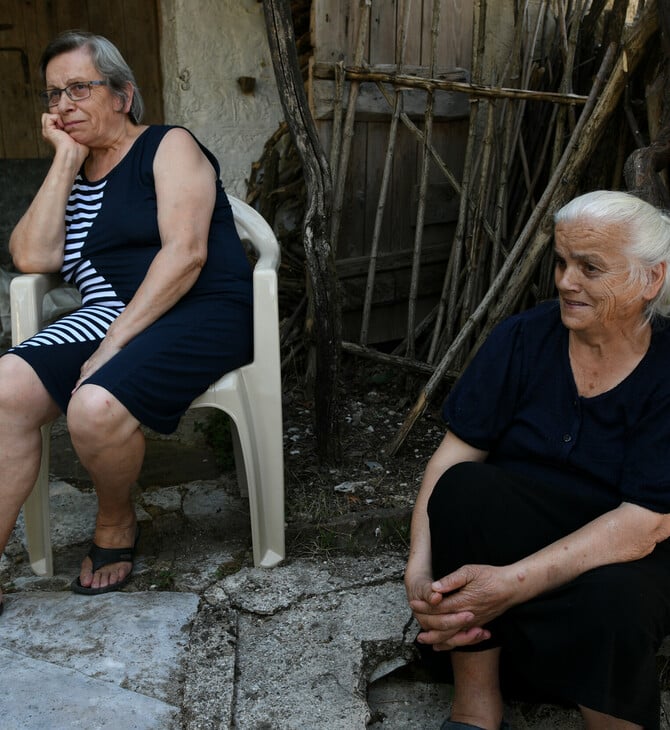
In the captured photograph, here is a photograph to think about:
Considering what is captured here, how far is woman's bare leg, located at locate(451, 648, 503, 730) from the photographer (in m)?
1.77

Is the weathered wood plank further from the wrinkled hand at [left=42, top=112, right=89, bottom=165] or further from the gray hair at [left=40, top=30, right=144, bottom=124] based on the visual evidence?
the wrinkled hand at [left=42, top=112, right=89, bottom=165]

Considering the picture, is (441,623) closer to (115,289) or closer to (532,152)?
(115,289)

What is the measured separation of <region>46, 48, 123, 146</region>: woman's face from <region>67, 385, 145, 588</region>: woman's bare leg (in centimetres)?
83

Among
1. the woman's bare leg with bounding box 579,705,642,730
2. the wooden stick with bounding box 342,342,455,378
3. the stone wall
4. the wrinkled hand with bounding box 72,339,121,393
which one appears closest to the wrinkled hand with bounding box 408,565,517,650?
the woman's bare leg with bounding box 579,705,642,730

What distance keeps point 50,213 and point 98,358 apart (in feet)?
1.68

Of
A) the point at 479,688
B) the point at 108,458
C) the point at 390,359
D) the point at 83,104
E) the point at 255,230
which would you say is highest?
the point at 83,104

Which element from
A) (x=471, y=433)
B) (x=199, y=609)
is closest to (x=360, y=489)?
(x=199, y=609)

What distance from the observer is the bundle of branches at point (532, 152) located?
299cm

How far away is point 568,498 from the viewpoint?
5.99 feet

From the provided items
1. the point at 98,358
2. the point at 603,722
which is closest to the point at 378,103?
the point at 98,358

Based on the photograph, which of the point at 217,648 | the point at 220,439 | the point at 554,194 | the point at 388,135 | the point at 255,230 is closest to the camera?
the point at 217,648

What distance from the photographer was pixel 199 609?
7.33 ft

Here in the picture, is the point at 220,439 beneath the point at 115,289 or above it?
beneath

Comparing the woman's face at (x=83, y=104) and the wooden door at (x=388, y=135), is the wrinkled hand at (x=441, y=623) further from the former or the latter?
the wooden door at (x=388, y=135)
